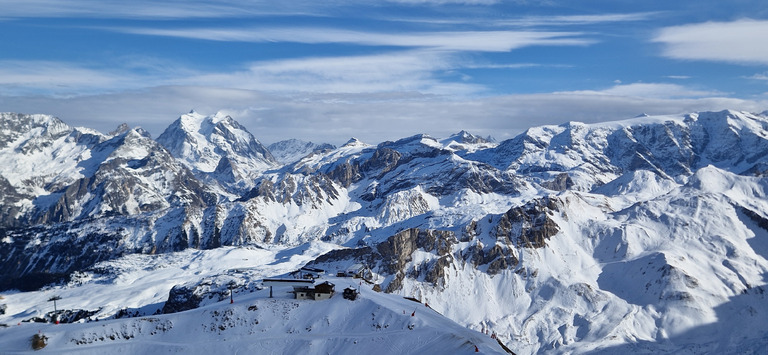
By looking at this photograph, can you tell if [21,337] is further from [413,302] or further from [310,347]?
[413,302]

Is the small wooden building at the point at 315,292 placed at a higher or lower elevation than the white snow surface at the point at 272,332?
higher

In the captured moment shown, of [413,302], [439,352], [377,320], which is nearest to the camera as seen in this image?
[439,352]

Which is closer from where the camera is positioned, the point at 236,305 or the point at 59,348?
the point at 59,348

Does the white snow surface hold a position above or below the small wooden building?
below

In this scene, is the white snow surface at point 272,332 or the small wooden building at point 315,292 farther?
the small wooden building at point 315,292

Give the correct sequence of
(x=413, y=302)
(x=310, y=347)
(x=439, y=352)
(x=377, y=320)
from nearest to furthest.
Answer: (x=439, y=352) < (x=310, y=347) < (x=377, y=320) < (x=413, y=302)

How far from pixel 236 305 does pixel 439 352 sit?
151 feet

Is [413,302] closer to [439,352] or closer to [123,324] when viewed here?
[439,352]

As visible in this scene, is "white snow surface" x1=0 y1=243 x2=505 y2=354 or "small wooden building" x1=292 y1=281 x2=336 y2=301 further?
"small wooden building" x1=292 y1=281 x2=336 y2=301

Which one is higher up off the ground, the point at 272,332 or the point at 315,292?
the point at 315,292

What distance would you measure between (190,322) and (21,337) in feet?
96.4

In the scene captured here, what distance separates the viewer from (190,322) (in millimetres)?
119125

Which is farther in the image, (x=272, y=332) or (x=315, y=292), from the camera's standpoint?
(x=315, y=292)

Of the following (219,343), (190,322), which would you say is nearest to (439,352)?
(219,343)
